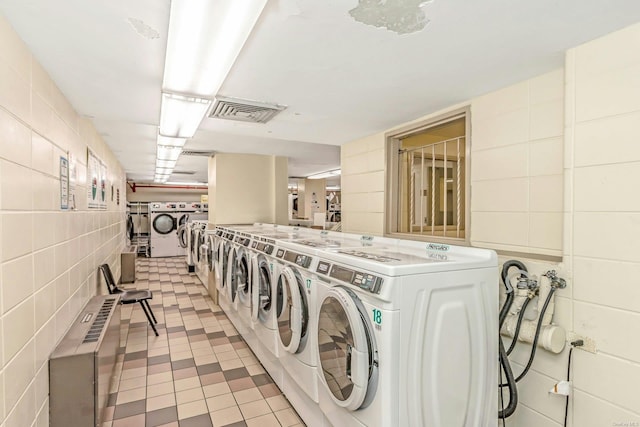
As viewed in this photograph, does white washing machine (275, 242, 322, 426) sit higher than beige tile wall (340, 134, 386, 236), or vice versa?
beige tile wall (340, 134, 386, 236)

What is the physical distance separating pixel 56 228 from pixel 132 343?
6.51 feet

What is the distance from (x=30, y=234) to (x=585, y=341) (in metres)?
2.87

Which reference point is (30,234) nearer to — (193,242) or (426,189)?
(426,189)

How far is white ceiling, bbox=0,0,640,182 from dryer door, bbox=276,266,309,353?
52.3 inches

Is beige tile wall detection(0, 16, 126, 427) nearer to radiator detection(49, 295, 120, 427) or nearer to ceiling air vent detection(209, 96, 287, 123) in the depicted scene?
radiator detection(49, 295, 120, 427)

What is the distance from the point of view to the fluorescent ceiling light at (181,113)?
2357 millimetres

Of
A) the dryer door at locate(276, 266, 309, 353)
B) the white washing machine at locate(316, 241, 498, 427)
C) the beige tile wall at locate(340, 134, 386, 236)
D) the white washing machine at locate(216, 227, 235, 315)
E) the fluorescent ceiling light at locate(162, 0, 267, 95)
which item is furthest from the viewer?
the white washing machine at locate(216, 227, 235, 315)

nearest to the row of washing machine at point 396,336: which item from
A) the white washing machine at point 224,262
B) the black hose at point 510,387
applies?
the black hose at point 510,387

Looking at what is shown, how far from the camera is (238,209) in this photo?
17.6 ft

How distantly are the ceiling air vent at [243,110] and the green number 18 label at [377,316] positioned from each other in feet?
6.04

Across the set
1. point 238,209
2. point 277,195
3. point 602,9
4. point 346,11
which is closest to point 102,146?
point 238,209

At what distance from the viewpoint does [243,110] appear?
2.77 m

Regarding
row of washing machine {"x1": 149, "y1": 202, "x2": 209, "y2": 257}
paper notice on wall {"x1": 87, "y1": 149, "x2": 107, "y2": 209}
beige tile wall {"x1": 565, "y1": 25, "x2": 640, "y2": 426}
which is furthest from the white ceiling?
row of washing machine {"x1": 149, "y1": 202, "x2": 209, "y2": 257}

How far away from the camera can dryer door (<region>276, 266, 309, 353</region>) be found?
221cm
